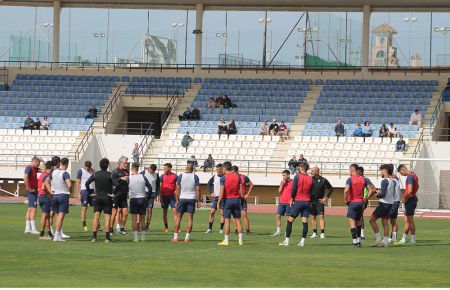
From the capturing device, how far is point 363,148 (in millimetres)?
49500

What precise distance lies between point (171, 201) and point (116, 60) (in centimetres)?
3542

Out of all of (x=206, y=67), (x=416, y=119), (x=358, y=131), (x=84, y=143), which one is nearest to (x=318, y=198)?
(x=358, y=131)

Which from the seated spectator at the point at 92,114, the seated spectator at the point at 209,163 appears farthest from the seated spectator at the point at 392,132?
the seated spectator at the point at 92,114

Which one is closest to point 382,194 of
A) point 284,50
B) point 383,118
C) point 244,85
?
point 383,118

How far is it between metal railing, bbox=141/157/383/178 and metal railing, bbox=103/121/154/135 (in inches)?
179

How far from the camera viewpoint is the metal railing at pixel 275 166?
47.6m

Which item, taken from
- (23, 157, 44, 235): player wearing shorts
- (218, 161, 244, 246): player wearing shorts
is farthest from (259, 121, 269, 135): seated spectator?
(218, 161, 244, 246): player wearing shorts

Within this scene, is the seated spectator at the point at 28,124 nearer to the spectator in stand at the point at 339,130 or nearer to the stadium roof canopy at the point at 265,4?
the stadium roof canopy at the point at 265,4

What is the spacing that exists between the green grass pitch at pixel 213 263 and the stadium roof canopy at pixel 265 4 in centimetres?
3006

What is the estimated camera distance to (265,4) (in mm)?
58344

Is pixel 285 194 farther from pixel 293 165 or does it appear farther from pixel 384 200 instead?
pixel 293 165

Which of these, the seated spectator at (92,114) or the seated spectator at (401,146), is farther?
the seated spectator at (92,114)

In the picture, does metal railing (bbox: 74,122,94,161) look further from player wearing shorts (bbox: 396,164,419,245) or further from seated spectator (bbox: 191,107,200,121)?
player wearing shorts (bbox: 396,164,419,245)

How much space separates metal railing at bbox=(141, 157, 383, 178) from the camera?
156ft
